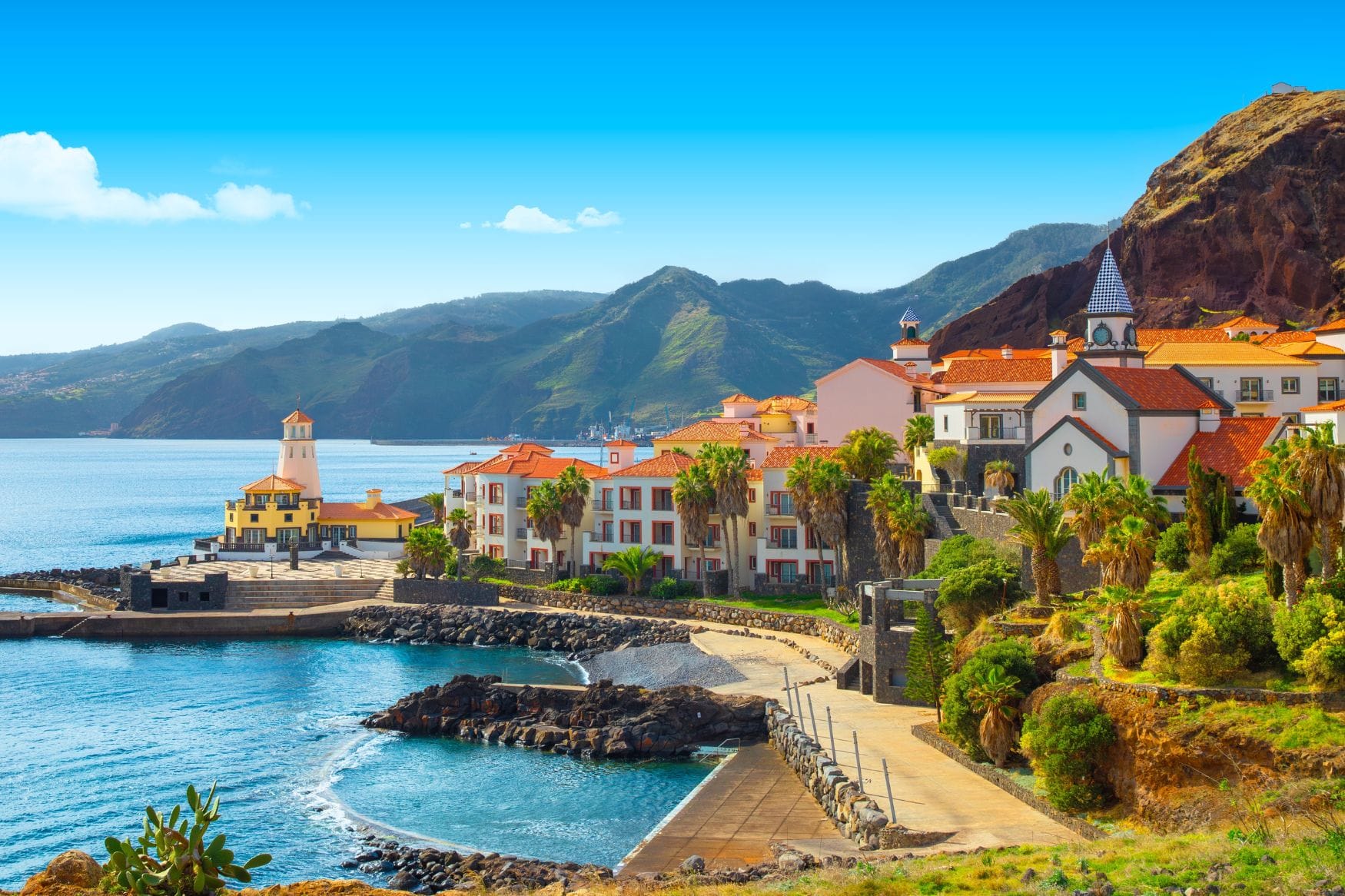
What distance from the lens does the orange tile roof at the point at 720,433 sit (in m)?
83.6

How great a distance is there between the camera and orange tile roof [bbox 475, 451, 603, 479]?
8400 centimetres

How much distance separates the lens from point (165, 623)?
3017 inches

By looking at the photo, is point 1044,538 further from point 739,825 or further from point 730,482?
point 730,482

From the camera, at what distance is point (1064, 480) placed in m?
52.8

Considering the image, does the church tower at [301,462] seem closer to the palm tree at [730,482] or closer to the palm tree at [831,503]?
the palm tree at [730,482]

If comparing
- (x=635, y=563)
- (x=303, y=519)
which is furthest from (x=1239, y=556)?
(x=303, y=519)

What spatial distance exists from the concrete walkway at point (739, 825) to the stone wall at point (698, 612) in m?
16.4

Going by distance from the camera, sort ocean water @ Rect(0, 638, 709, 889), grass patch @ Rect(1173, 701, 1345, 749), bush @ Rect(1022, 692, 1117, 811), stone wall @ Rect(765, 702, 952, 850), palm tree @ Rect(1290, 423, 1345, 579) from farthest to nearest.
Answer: ocean water @ Rect(0, 638, 709, 889), palm tree @ Rect(1290, 423, 1345, 579), bush @ Rect(1022, 692, 1117, 811), stone wall @ Rect(765, 702, 952, 850), grass patch @ Rect(1173, 701, 1345, 749)

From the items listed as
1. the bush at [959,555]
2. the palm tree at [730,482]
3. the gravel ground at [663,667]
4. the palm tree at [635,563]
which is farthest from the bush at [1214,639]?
the palm tree at [635,563]

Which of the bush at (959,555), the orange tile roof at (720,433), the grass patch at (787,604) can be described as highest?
the orange tile roof at (720,433)

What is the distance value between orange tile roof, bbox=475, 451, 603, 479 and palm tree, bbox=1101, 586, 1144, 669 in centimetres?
5036

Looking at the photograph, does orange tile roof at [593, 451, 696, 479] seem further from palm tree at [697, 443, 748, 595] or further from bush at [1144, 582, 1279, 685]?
bush at [1144, 582, 1279, 685]

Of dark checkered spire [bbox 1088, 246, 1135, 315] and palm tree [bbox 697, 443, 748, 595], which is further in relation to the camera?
palm tree [bbox 697, 443, 748, 595]

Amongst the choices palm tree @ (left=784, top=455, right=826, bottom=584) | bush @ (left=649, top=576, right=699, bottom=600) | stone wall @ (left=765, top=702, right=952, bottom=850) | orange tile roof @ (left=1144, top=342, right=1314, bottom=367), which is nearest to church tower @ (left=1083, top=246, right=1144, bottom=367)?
orange tile roof @ (left=1144, top=342, right=1314, bottom=367)
